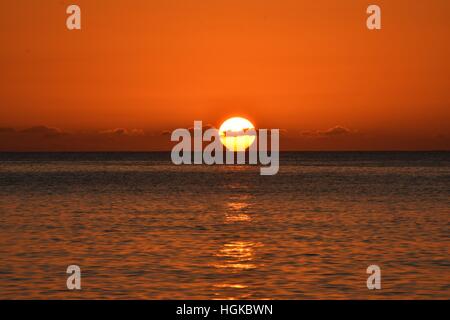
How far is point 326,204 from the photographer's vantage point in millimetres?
59281

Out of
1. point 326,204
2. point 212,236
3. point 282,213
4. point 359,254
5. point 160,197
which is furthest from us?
point 160,197

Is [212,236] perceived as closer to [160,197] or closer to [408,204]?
[408,204]

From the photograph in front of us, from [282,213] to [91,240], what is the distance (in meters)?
20.0

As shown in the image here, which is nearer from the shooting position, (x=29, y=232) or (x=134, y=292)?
(x=134, y=292)

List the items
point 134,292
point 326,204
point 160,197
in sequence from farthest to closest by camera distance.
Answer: point 160,197, point 326,204, point 134,292

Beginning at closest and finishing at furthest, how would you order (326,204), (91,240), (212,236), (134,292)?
(134,292) < (91,240) < (212,236) < (326,204)

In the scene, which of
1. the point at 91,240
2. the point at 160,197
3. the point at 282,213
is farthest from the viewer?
the point at 160,197
